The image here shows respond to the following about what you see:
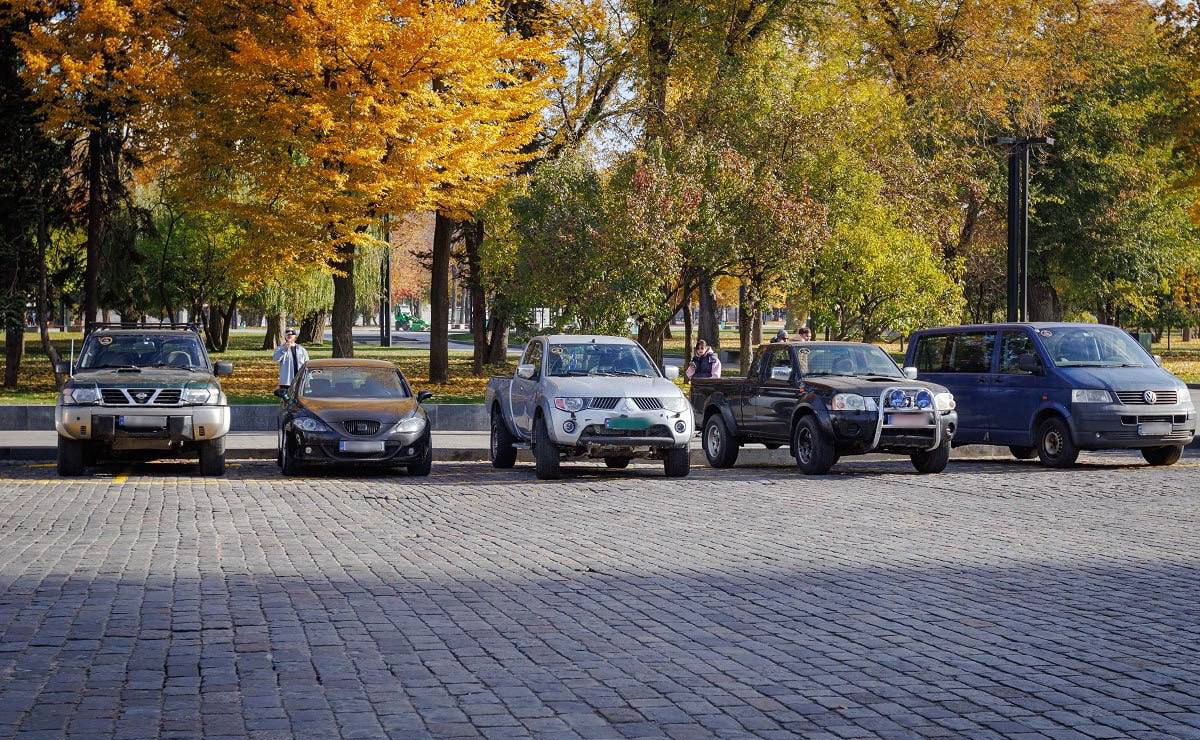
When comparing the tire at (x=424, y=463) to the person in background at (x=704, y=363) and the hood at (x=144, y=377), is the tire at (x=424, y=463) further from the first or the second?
the person in background at (x=704, y=363)

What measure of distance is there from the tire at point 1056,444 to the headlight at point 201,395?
11.0 metres

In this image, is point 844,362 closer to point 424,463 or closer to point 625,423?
point 625,423

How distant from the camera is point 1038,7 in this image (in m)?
43.2

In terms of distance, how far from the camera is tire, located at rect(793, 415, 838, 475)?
18.3 meters

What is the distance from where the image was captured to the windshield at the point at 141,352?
62.0ft

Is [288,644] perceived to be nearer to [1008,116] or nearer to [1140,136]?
[1008,116]

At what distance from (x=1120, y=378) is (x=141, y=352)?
13.0 metres

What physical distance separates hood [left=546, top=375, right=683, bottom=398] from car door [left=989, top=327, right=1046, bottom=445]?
4.95m

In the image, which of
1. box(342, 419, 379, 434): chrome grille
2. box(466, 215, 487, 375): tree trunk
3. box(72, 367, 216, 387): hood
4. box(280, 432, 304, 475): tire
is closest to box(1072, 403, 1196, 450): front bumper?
box(342, 419, 379, 434): chrome grille

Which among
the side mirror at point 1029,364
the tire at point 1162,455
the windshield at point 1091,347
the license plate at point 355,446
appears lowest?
the tire at point 1162,455

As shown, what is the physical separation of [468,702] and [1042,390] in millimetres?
14675

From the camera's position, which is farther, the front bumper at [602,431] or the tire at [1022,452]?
the tire at [1022,452]

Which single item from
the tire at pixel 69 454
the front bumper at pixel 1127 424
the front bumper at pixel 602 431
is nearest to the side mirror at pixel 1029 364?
the front bumper at pixel 1127 424

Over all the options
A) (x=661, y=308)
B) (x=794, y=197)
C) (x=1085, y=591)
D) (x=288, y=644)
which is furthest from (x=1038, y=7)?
(x=288, y=644)
